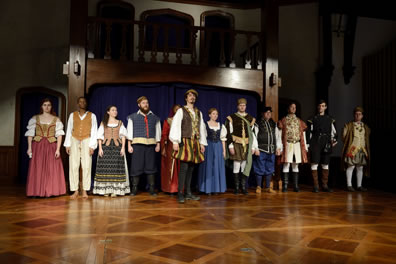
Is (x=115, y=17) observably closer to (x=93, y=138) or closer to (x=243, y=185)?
(x=93, y=138)

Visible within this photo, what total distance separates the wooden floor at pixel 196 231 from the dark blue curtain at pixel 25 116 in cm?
236

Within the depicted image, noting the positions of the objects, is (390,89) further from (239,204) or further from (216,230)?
(216,230)

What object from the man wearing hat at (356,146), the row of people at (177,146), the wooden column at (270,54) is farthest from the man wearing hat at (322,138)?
the wooden column at (270,54)

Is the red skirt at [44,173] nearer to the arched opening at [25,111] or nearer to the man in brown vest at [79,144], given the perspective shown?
the man in brown vest at [79,144]

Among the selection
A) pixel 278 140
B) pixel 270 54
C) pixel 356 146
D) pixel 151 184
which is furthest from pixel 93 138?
pixel 356 146

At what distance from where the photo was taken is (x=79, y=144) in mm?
4492

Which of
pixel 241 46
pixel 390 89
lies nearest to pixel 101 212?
pixel 241 46

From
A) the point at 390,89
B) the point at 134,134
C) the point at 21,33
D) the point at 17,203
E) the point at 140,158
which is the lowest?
the point at 17,203

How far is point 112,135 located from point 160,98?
1.20m

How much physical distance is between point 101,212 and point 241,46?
5.36m

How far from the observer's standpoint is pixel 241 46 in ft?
24.3

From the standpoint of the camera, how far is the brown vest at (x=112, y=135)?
14.9ft

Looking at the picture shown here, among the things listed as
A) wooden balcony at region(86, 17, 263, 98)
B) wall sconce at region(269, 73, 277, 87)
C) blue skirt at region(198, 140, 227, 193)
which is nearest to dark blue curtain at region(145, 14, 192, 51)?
wooden balcony at region(86, 17, 263, 98)

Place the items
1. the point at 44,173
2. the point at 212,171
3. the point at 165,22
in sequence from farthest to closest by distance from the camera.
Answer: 1. the point at 165,22
2. the point at 212,171
3. the point at 44,173
